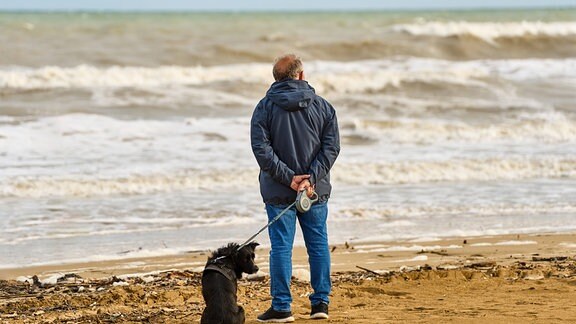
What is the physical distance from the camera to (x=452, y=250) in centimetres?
880

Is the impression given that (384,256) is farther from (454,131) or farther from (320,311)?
(454,131)

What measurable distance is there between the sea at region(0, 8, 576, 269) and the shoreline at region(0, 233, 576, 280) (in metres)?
0.31

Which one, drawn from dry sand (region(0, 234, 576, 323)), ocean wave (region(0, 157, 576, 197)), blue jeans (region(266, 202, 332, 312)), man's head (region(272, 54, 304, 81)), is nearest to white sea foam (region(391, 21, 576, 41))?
ocean wave (region(0, 157, 576, 197))

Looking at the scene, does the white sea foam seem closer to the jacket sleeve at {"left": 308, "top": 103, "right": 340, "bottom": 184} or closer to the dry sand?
the dry sand

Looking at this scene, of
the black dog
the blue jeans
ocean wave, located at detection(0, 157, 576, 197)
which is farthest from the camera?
ocean wave, located at detection(0, 157, 576, 197)

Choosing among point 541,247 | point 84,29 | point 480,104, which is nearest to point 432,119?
point 480,104

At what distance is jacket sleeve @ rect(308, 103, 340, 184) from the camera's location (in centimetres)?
590

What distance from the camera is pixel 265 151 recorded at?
5773 millimetres

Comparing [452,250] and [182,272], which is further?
[452,250]

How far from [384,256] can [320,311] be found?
8.05 feet

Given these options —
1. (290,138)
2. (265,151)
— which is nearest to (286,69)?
(290,138)

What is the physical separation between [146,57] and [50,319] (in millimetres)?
22681

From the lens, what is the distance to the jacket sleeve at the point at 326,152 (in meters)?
5.90

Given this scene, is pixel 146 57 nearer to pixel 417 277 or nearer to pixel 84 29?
pixel 84 29
